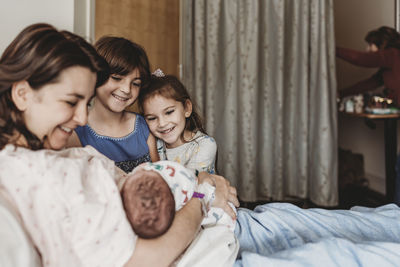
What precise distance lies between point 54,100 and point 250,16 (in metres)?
2.53

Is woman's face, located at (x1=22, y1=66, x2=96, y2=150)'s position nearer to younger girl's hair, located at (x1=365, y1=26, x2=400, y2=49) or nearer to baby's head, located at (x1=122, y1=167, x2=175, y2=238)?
baby's head, located at (x1=122, y1=167, x2=175, y2=238)

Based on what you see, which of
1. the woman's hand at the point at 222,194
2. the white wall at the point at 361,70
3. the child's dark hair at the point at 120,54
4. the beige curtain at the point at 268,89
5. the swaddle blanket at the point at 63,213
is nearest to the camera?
the swaddle blanket at the point at 63,213

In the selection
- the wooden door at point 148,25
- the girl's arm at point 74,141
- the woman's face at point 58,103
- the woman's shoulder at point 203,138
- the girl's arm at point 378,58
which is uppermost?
the wooden door at point 148,25

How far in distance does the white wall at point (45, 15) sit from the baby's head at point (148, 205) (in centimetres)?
121

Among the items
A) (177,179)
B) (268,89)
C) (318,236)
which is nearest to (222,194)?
(177,179)

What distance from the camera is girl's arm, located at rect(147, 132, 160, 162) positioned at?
5.34 ft

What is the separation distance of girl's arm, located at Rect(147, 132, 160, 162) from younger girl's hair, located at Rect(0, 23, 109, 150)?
31.7 inches

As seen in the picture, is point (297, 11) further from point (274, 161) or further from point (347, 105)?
point (274, 161)

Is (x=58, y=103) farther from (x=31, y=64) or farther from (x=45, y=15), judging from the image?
(x=45, y=15)

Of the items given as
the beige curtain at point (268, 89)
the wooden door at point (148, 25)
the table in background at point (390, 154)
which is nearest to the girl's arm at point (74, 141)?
the wooden door at point (148, 25)

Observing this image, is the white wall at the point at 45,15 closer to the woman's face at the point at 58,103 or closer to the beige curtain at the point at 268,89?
the woman's face at the point at 58,103

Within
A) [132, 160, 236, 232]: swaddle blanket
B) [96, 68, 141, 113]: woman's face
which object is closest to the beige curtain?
[96, 68, 141, 113]: woman's face

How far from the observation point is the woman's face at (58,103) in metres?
0.80

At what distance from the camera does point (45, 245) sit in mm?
707
